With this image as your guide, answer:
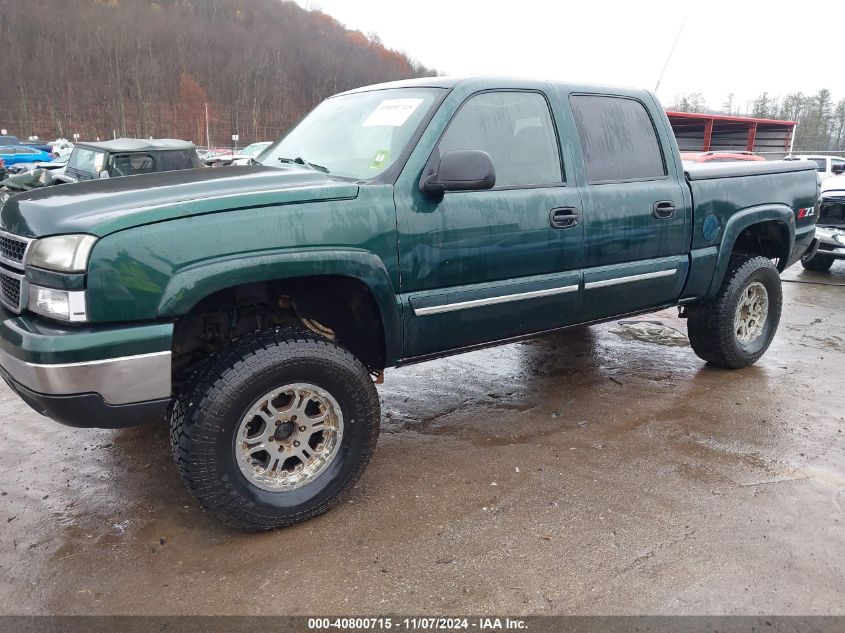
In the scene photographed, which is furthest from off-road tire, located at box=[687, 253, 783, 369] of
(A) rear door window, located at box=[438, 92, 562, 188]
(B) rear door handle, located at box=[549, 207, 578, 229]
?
(A) rear door window, located at box=[438, 92, 562, 188]

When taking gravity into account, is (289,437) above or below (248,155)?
below

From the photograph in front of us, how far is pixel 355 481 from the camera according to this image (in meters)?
2.85

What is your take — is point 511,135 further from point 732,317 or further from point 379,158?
point 732,317

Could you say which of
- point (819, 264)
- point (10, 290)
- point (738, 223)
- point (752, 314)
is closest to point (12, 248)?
point (10, 290)

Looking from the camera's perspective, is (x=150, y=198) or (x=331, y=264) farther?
(x=331, y=264)

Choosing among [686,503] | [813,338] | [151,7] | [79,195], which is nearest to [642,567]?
[686,503]

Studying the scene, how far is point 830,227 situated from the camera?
27.5 feet

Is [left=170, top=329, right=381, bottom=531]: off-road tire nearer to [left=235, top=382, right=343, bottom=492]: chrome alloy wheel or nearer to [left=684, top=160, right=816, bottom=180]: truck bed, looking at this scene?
[left=235, top=382, right=343, bottom=492]: chrome alloy wheel

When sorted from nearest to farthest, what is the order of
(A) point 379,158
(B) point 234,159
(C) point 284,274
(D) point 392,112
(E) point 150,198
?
(E) point 150,198
(C) point 284,274
(A) point 379,158
(D) point 392,112
(B) point 234,159

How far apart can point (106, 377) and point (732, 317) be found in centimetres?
399

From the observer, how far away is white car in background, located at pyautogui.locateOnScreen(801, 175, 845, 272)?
8078mm

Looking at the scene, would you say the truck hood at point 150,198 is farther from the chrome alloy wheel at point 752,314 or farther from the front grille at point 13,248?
the chrome alloy wheel at point 752,314

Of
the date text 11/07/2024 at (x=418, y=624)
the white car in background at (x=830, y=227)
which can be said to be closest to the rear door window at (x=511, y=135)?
the date text 11/07/2024 at (x=418, y=624)

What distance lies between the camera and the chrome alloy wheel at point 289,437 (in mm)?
2570
